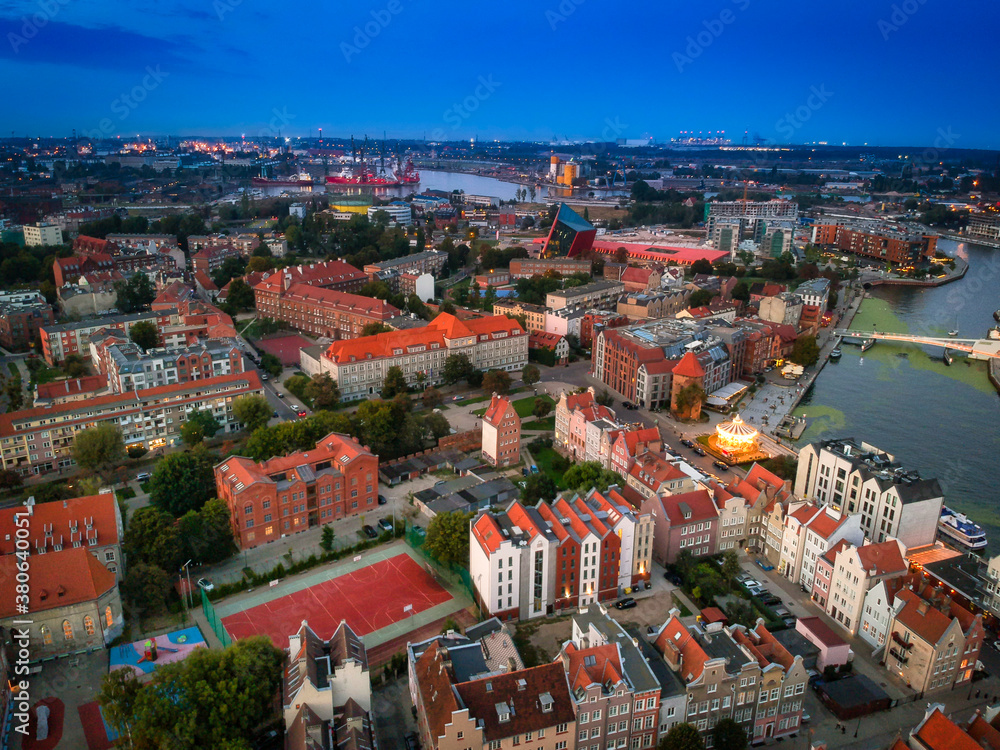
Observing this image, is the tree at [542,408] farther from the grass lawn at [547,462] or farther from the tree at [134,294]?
the tree at [134,294]

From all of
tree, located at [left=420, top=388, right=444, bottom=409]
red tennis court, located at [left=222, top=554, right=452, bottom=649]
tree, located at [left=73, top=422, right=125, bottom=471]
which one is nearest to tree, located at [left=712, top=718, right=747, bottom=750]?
red tennis court, located at [left=222, top=554, right=452, bottom=649]

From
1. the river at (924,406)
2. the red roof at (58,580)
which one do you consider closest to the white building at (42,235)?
the red roof at (58,580)

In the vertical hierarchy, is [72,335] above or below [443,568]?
above

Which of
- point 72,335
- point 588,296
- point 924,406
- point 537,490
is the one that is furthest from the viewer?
point 588,296

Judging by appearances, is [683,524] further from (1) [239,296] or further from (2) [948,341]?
(1) [239,296]

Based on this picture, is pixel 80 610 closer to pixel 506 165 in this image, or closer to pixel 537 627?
pixel 537 627

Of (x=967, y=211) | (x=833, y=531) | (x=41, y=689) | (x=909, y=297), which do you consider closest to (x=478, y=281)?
(x=909, y=297)

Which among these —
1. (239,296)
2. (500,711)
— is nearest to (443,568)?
(500,711)
